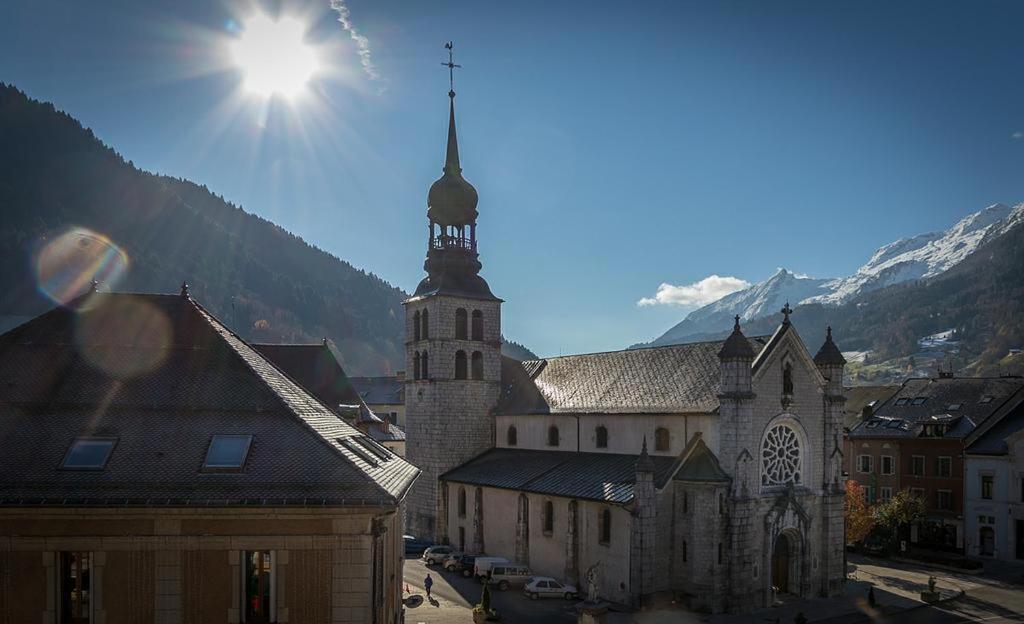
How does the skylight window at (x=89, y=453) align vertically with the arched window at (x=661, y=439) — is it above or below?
above

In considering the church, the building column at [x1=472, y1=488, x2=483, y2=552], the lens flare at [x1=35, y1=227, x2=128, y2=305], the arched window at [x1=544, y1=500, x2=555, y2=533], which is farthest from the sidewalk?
the lens flare at [x1=35, y1=227, x2=128, y2=305]

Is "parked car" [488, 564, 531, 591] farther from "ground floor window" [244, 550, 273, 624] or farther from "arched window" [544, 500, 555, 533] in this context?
"ground floor window" [244, 550, 273, 624]

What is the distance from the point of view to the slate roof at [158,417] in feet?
68.5

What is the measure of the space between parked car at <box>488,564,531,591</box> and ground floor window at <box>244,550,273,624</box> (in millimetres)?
27755

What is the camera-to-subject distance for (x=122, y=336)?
83.1 ft

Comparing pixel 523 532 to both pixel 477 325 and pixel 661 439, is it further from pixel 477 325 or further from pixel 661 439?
pixel 477 325

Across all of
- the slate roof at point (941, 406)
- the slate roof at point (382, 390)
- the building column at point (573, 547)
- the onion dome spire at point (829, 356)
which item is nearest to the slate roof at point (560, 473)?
Result: the building column at point (573, 547)

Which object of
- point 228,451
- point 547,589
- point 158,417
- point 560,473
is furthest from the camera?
point 560,473

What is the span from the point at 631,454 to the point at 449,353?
59.4 feet

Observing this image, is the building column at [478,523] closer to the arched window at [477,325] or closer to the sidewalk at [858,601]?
the arched window at [477,325]

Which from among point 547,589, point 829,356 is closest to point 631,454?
point 547,589

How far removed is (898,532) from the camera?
62969 millimetres

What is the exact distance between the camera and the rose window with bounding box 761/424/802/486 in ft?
146

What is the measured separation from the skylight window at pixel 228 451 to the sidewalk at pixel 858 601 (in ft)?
77.8
